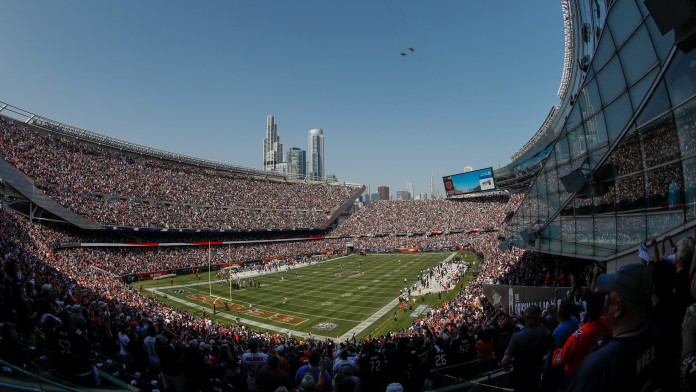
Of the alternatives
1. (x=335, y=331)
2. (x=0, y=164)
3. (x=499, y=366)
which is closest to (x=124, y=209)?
(x=0, y=164)

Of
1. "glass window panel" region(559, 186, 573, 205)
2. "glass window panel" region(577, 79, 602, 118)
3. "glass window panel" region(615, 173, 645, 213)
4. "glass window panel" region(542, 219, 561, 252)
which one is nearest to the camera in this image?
"glass window panel" region(615, 173, 645, 213)

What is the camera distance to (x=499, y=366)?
6.06m

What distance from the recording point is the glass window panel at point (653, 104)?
9.22m

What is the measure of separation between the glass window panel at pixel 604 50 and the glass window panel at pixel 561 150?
3.75 metres

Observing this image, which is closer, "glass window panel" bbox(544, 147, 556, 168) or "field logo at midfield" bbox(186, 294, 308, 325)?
"glass window panel" bbox(544, 147, 556, 168)

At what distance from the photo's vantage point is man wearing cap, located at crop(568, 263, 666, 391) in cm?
218

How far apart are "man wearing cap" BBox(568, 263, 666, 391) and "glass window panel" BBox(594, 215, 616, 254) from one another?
11910 mm

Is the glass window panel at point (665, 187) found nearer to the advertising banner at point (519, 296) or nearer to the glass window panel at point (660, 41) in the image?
the glass window panel at point (660, 41)

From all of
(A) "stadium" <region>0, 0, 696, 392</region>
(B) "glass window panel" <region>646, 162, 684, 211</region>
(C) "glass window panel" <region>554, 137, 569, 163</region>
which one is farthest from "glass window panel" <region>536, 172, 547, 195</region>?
(B) "glass window panel" <region>646, 162, 684, 211</region>

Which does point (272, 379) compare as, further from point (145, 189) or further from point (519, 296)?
point (145, 189)

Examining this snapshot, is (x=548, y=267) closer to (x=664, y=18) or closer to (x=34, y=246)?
(x=664, y=18)

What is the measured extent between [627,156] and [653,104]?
7.06ft

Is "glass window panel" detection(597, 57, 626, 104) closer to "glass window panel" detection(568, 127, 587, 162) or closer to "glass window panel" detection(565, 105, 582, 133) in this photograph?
"glass window panel" detection(565, 105, 582, 133)

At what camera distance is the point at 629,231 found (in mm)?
11461
